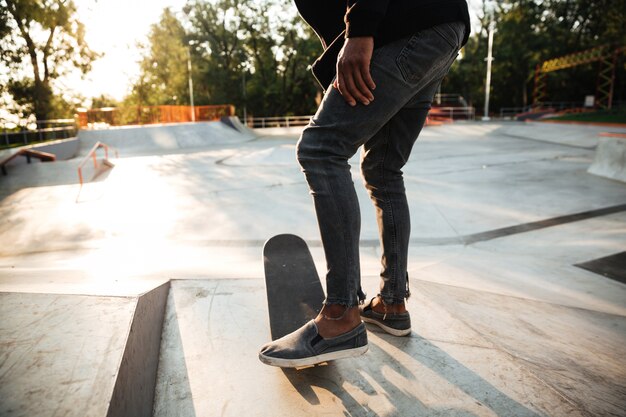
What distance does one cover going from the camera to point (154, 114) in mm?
28188

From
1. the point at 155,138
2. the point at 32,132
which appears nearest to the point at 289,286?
the point at 32,132

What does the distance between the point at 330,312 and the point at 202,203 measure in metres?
4.65

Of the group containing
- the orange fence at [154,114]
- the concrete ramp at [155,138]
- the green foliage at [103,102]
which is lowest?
the concrete ramp at [155,138]

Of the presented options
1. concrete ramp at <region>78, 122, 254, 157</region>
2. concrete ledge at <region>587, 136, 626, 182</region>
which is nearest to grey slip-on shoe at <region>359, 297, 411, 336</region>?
concrete ledge at <region>587, 136, 626, 182</region>

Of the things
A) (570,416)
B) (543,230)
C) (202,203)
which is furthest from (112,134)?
(570,416)

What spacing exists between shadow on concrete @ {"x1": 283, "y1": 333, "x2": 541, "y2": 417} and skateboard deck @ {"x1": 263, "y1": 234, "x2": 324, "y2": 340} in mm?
200

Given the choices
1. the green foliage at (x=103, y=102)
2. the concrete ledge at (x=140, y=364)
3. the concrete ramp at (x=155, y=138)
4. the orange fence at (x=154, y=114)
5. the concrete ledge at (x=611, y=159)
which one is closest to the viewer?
the concrete ledge at (x=140, y=364)

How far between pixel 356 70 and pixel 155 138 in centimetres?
2055

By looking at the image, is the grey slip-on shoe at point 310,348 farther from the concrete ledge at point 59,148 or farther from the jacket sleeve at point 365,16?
the concrete ledge at point 59,148

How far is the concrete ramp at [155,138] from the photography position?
61.3 feet

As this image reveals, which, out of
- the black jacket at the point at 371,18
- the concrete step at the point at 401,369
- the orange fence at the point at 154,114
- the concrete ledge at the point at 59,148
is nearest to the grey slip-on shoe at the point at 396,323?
the concrete step at the point at 401,369

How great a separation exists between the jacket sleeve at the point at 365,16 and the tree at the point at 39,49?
22.6 meters

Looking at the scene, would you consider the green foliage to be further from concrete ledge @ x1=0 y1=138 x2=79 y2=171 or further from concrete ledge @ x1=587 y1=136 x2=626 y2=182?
concrete ledge @ x1=587 y1=136 x2=626 y2=182

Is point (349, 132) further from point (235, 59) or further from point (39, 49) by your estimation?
point (235, 59)
